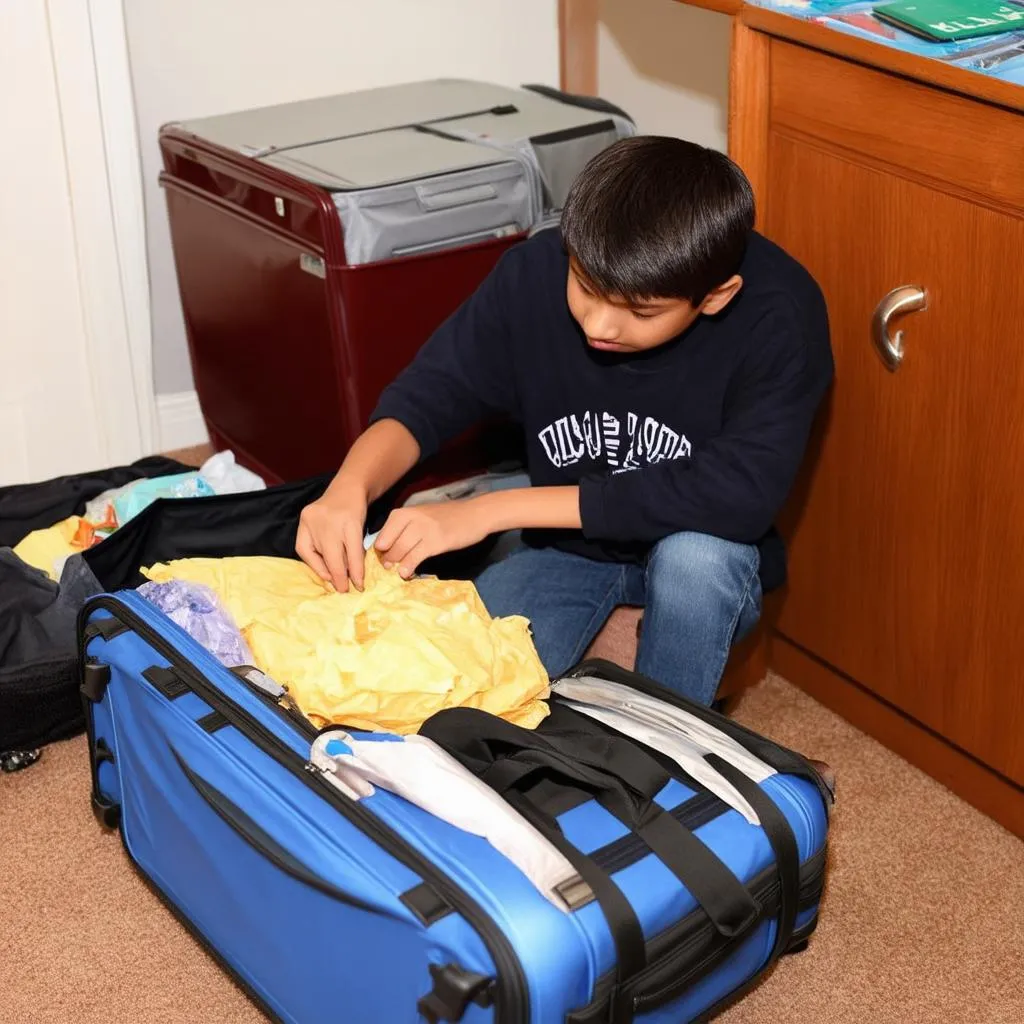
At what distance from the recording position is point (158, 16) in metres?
2.12

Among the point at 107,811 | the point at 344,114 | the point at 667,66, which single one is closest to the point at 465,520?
the point at 107,811

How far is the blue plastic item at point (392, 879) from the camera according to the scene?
3.41 feet

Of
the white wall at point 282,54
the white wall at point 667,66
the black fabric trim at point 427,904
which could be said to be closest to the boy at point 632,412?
the black fabric trim at point 427,904

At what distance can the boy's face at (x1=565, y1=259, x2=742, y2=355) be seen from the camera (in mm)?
1369

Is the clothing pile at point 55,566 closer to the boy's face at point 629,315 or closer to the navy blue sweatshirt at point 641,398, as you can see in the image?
the navy blue sweatshirt at point 641,398

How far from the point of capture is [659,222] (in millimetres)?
1324

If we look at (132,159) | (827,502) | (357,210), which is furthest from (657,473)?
(132,159)

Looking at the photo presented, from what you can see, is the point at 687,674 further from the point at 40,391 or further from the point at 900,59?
the point at 40,391

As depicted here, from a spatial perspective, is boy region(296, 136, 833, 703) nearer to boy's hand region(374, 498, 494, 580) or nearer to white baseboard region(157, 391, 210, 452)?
boy's hand region(374, 498, 494, 580)

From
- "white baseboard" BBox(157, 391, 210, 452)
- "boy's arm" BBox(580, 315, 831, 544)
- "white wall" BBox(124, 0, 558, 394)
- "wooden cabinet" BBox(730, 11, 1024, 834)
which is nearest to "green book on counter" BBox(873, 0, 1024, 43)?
"wooden cabinet" BBox(730, 11, 1024, 834)

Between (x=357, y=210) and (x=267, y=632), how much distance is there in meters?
0.61

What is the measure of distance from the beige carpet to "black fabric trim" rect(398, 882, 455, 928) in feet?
1.29

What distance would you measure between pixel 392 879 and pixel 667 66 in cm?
148

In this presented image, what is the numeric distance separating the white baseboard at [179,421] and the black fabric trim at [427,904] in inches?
57.6
